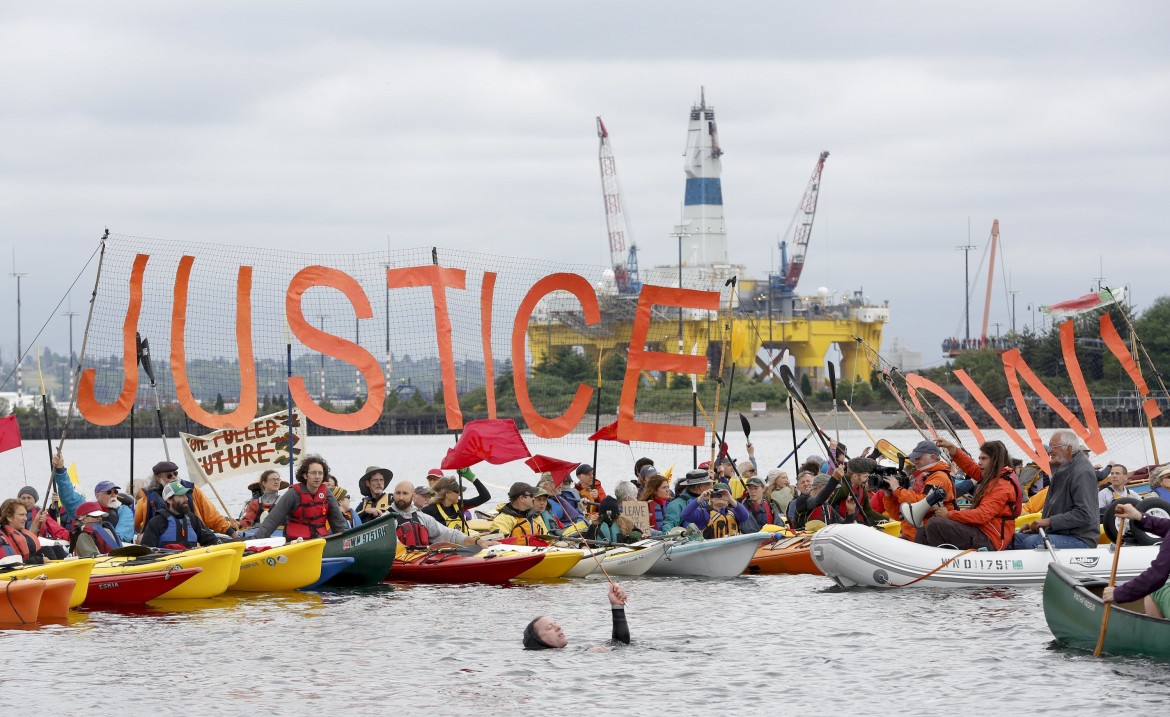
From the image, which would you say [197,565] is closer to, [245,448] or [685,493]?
[245,448]

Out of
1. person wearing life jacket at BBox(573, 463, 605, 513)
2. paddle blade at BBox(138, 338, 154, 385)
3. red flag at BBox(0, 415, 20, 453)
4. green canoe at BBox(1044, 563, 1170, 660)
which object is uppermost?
paddle blade at BBox(138, 338, 154, 385)

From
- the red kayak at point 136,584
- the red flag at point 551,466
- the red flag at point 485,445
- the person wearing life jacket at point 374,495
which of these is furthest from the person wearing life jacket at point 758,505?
the red kayak at point 136,584

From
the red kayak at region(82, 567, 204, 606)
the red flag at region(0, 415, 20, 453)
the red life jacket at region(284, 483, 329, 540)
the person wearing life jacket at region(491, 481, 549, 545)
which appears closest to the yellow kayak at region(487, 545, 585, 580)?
the person wearing life jacket at region(491, 481, 549, 545)

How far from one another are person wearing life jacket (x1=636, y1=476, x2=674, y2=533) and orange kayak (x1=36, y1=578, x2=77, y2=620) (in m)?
8.55

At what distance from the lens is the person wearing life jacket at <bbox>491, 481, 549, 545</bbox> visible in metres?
22.7

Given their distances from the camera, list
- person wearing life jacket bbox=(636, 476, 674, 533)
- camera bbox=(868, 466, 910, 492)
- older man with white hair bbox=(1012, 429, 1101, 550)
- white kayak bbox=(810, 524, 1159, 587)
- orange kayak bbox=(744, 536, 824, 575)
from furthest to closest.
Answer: person wearing life jacket bbox=(636, 476, 674, 533) → orange kayak bbox=(744, 536, 824, 575) → camera bbox=(868, 466, 910, 492) → white kayak bbox=(810, 524, 1159, 587) → older man with white hair bbox=(1012, 429, 1101, 550)

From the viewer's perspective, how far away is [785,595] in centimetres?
2094

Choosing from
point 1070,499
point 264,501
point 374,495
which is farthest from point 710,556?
point 264,501

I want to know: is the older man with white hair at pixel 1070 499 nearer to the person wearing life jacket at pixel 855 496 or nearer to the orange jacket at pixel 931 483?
the orange jacket at pixel 931 483

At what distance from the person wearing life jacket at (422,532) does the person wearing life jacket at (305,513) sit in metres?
1.61

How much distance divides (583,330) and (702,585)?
25.4 metres

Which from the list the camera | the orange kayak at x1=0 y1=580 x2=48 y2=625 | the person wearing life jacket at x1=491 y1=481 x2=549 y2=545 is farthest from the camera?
the person wearing life jacket at x1=491 y1=481 x2=549 y2=545

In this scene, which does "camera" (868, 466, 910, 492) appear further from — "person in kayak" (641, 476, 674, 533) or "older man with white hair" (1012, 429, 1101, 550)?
"older man with white hair" (1012, 429, 1101, 550)

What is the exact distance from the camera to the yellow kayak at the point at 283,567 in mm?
A: 20453
